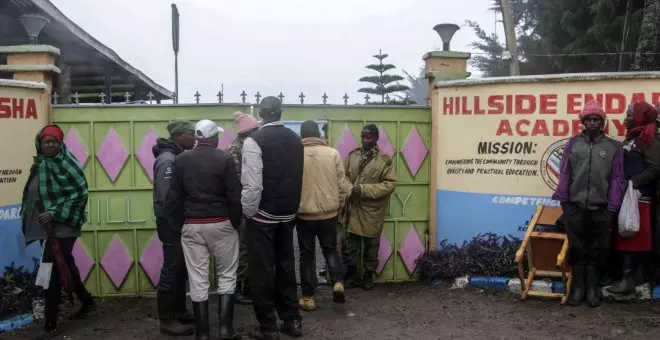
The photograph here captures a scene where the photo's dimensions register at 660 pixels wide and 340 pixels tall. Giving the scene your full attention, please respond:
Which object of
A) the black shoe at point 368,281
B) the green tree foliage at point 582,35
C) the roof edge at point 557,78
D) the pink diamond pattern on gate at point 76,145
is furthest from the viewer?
the green tree foliage at point 582,35

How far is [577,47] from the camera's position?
15.9 meters

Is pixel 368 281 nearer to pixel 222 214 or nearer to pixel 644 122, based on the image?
pixel 222 214

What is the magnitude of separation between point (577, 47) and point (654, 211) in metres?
11.4

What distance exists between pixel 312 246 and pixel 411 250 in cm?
174

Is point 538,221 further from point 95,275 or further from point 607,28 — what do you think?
point 607,28

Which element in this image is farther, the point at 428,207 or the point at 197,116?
the point at 428,207

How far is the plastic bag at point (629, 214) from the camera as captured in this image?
546 centimetres

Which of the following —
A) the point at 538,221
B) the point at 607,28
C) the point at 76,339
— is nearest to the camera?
the point at 76,339

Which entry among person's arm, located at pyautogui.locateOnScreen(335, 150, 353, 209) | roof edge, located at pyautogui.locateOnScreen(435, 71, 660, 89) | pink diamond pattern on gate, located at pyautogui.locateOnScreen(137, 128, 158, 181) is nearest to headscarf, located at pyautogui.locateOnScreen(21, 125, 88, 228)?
pink diamond pattern on gate, located at pyautogui.locateOnScreen(137, 128, 158, 181)

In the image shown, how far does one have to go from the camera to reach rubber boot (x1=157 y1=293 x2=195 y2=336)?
4.94 meters

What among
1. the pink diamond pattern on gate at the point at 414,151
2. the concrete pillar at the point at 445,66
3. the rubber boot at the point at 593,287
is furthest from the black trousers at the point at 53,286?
the rubber boot at the point at 593,287

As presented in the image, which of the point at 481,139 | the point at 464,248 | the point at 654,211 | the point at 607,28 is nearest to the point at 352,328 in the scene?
the point at 464,248

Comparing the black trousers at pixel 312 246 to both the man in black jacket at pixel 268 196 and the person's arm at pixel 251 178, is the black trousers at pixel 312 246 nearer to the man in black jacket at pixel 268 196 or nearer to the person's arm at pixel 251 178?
the man in black jacket at pixel 268 196

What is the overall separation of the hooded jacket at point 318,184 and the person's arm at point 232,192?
927mm
